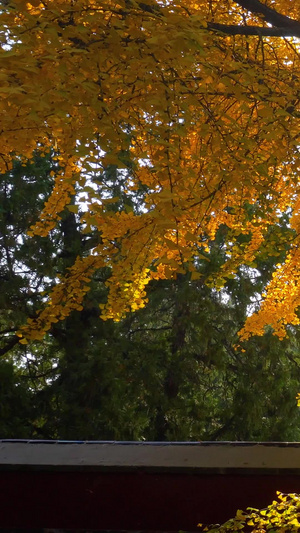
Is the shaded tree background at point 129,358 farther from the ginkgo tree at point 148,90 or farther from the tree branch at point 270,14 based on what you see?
the tree branch at point 270,14

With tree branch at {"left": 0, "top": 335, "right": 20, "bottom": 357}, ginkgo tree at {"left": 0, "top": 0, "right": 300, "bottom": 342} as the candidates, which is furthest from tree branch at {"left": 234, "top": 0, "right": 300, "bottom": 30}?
tree branch at {"left": 0, "top": 335, "right": 20, "bottom": 357}

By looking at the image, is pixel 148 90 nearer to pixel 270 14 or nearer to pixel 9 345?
pixel 270 14

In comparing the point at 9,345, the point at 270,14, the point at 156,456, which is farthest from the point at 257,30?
the point at 9,345

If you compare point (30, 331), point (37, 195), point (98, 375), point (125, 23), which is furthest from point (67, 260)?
point (125, 23)

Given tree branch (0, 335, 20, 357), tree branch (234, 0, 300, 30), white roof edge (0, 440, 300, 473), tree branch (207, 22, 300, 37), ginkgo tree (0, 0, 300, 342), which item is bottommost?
tree branch (0, 335, 20, 357)

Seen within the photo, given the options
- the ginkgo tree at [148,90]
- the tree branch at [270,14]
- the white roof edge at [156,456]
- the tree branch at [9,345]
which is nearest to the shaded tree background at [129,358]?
the tree branch at [9,345]

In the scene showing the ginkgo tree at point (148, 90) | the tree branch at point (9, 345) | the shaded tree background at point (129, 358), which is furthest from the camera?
the tree branch at point (9, 345)

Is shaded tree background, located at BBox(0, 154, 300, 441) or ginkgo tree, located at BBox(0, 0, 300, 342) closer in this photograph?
ginkgo tree, located at BBox(0, 0, 300, 342)

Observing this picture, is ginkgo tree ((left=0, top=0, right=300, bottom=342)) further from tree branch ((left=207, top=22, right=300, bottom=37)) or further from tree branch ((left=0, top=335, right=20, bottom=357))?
tree branch ((left=0, top=335, right=20, bottom=357))

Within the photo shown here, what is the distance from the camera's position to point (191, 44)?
218 cm

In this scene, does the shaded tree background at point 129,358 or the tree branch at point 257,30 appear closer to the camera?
the tree branch at point 257,30

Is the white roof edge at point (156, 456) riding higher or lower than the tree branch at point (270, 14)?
lower

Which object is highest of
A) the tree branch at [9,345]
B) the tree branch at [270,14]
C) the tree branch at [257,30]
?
the tree branch at [270,14]

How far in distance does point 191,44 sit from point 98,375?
7242mm
